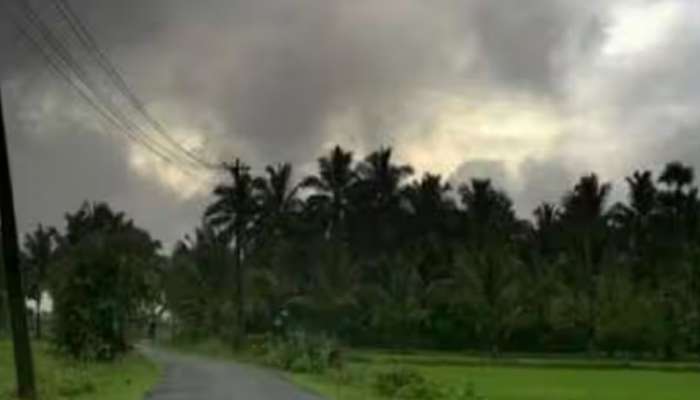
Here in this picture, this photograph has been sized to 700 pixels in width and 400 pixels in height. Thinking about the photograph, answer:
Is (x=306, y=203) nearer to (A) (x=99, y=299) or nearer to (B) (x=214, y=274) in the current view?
(B) (x=214, y=274)

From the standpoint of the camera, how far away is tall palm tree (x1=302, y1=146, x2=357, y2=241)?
112m

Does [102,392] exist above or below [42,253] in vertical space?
below

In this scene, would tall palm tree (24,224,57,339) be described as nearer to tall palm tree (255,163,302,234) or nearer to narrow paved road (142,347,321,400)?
tall palm tree (255,163,302,234)

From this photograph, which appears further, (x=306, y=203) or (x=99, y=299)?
(x=306, y=203)

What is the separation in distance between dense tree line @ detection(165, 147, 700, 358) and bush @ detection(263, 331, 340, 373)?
62.1 feet

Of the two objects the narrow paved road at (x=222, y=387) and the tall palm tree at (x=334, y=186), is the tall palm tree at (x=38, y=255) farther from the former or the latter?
the narrow paved road at (x=222, y=387)

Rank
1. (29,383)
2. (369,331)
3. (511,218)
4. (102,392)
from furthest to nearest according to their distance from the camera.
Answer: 1. (511,218)
2. (369,331)
3. (102,392)
4. (29,383)

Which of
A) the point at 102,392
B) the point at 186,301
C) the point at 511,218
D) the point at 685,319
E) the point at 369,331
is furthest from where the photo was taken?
the point at 511,218

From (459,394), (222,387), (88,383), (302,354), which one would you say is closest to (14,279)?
(88,383)

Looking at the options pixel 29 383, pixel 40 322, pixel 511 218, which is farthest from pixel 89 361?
pixel 40 322

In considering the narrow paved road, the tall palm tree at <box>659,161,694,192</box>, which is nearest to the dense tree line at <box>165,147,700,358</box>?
the tall palm tree at <box>659,161,694,192</box>

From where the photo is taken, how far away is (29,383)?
31.0m

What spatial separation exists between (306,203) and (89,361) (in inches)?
2175

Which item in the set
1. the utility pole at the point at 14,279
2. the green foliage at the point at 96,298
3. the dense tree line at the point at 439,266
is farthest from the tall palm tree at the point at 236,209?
the utility pole at the point at 14,279
